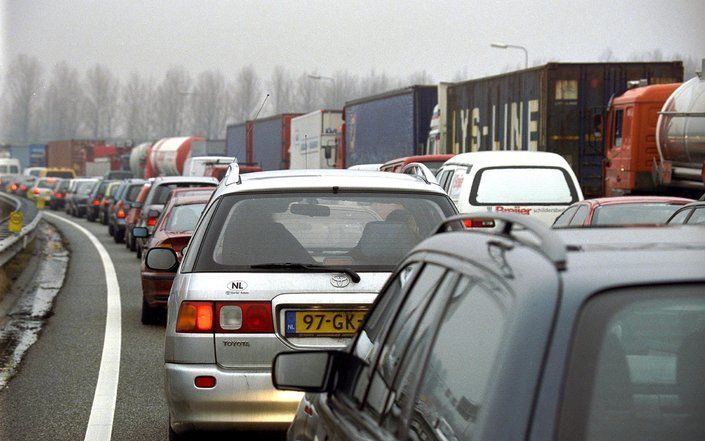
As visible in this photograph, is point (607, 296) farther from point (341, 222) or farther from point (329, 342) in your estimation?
point (341, 222)

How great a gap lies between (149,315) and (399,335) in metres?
10.4

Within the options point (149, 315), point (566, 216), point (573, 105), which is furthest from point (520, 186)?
point (573, 105)

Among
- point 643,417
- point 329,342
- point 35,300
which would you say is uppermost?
point 643,417

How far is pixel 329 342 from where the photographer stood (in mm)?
6070

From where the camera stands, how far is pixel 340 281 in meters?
6.14

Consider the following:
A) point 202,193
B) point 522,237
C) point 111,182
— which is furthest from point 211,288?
point 111,182

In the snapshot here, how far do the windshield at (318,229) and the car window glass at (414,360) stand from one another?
3.28 metres

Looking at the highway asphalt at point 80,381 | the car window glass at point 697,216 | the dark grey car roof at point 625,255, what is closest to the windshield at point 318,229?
the highway asphalt at point 80,381

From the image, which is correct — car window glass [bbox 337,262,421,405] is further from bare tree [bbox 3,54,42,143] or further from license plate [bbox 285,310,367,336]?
bare tree [bbox 3,54,42,143]

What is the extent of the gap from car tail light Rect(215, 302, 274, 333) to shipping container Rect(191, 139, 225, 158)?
45075 mm

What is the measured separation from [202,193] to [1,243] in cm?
Answer: 396

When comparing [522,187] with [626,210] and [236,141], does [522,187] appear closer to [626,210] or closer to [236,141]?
[626,210]

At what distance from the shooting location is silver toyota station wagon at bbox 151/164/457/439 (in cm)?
595

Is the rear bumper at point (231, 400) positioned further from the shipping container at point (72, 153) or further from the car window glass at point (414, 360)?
the shipping container at point (72, 153)
